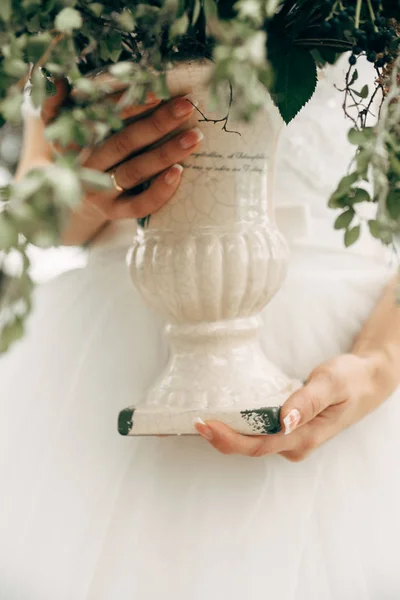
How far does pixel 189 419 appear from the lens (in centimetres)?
57

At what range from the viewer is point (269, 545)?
638 millimetres

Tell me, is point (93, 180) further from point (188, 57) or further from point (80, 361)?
point (80, 361)

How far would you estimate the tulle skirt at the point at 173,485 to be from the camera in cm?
64

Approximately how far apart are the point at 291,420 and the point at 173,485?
0.18 metres

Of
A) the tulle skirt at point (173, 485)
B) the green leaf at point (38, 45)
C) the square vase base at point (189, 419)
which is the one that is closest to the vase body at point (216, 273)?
the square vase base at point (189, 419)

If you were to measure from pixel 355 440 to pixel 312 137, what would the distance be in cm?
40

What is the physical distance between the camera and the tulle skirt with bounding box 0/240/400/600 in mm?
638

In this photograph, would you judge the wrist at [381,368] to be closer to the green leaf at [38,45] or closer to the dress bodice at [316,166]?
the dress bodice at [316,166]

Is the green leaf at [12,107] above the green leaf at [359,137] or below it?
below

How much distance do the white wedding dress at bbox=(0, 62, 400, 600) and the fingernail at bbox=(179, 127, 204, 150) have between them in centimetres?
28

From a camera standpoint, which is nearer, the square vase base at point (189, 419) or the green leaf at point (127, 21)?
the green leaf at point (127, 21)

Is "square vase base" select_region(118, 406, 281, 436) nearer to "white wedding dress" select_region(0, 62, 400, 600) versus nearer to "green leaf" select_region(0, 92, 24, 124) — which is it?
"white wedding dress" select_region(0, 62, 400, 600)

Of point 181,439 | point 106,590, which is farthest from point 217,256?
point 106,590

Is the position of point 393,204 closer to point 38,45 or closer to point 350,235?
point 350,235
